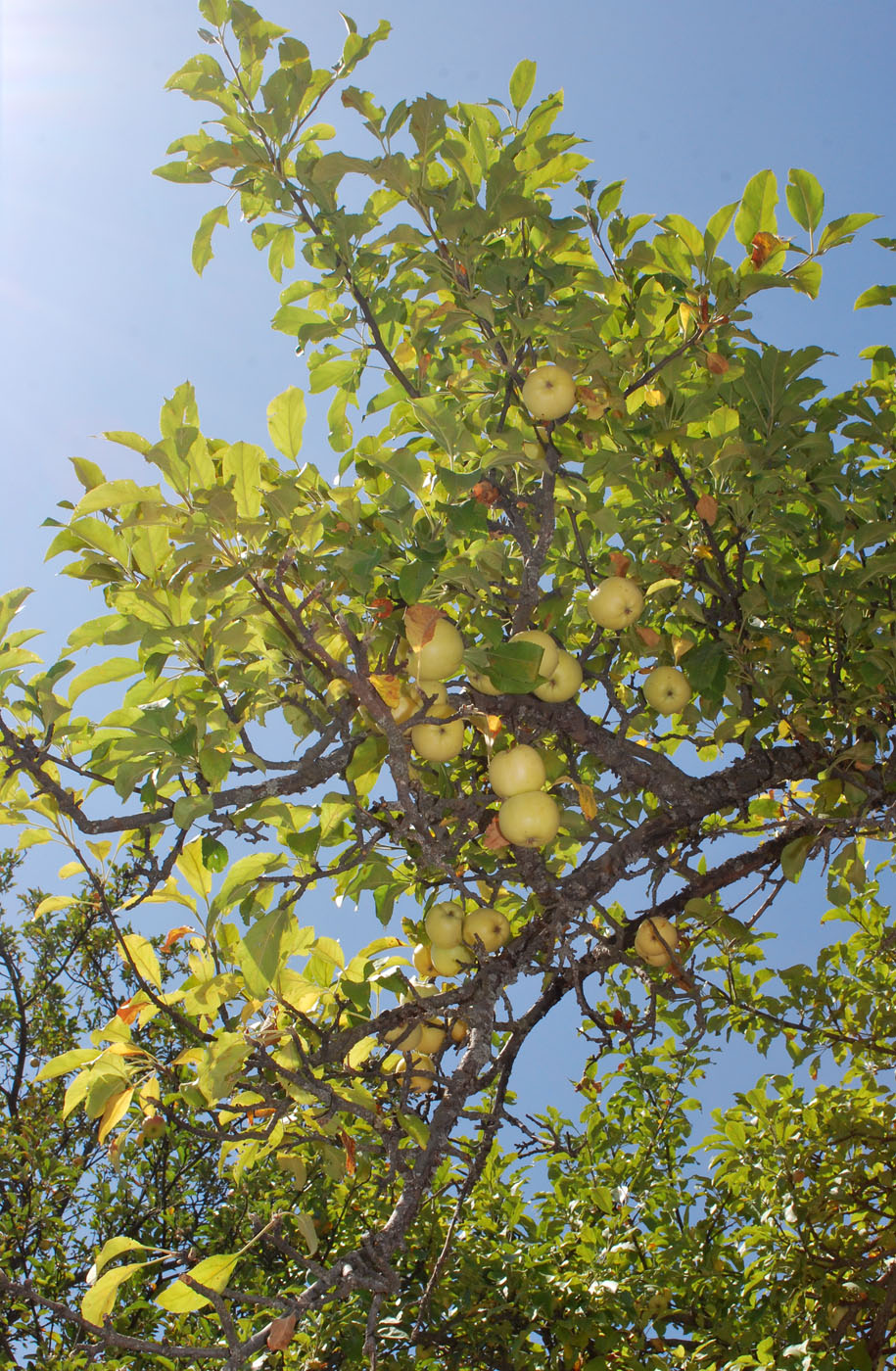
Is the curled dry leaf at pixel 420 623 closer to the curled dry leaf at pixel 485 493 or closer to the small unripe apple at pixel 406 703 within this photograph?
the small unripe apple at pixel 406 703

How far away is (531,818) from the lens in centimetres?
237

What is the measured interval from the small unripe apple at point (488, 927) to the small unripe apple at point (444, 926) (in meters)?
0.03

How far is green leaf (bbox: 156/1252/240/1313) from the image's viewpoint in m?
1.97

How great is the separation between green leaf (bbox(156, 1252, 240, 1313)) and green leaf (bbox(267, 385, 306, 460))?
1.84 metres

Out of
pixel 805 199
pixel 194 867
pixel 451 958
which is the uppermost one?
pixel 805 199

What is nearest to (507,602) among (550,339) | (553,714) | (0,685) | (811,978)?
(553,714)

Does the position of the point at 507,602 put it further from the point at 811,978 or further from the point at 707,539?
the point at 811,978

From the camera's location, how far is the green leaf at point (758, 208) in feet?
8.00

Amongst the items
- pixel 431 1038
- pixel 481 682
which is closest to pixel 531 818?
pixel 481 682

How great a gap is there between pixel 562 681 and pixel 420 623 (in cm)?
84

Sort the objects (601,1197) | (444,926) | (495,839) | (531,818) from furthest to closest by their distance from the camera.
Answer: (601,1197)
(444,926)
(495,839)
(531,818)

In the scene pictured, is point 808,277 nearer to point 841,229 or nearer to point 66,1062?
point 841,229

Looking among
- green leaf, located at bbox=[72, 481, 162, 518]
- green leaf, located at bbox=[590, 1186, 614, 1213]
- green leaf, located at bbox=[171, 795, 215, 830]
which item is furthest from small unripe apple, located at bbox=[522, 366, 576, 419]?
green leaf, located at bbox=[590, 1186, 614, 1213]

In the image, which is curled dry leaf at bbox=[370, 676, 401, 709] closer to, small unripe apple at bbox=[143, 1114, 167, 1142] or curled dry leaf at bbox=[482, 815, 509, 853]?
curled dry leaf at bbox=[482, 815, 509, 853]
